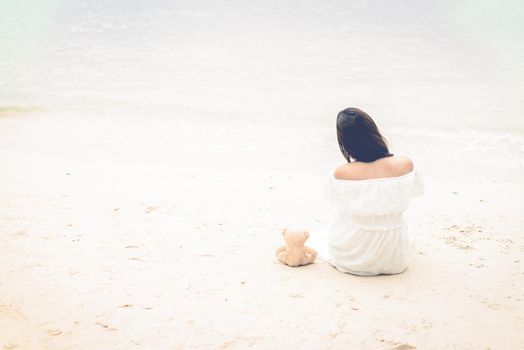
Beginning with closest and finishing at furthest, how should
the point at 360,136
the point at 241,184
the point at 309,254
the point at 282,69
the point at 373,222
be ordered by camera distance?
the point at 360,136, the point at 373,222, the point at 309,254, the point at 241,184, the point at 282,69

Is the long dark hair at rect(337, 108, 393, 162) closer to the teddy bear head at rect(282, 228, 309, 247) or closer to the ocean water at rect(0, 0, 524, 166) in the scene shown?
the teddy bear head at rect(282, 228, 309, 247)

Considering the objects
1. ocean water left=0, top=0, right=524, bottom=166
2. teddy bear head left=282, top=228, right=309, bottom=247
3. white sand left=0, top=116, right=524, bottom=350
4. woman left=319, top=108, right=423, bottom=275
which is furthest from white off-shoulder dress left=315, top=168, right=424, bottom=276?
ocean water left=0, top=0, right=524, bottom=166

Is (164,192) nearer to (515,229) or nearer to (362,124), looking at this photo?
(362,124)

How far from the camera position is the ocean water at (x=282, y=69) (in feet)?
25.1

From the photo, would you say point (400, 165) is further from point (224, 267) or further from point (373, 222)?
point (224, 267)

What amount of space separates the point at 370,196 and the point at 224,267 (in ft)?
3.46

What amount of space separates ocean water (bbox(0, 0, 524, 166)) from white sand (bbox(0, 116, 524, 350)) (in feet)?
6.26

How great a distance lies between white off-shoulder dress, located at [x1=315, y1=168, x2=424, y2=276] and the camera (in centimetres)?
322

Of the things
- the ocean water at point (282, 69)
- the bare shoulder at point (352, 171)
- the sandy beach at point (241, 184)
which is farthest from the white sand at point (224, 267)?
the ocean water at point (282, 69)

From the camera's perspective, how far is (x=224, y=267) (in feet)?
11.2

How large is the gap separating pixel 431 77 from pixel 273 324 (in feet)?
28.0

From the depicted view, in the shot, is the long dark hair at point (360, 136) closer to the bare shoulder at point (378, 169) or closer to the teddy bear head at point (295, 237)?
the bare shoulder at point (378, 169)

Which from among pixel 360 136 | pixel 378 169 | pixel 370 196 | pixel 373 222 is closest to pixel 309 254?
pixel 373 222

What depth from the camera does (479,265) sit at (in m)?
3.47
